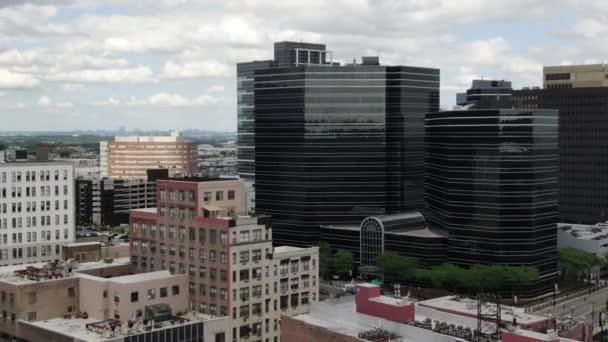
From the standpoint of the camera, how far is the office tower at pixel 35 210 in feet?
545

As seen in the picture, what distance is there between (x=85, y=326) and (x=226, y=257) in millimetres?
23396

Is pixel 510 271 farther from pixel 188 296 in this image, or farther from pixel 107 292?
pixel 107 292

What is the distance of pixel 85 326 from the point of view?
11475cm

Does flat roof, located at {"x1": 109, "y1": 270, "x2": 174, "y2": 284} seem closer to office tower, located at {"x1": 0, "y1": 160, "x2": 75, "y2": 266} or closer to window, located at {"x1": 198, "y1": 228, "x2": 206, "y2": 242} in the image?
window, located at {"x1": 198, "y1": 228, "x2": 206, "y2": 242}

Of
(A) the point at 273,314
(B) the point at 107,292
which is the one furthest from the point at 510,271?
(B) the point at 107,292

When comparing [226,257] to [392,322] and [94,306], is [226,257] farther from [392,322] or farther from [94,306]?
[392,322]

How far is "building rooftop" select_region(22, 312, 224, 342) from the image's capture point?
108 metres

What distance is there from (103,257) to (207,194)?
3601 cm

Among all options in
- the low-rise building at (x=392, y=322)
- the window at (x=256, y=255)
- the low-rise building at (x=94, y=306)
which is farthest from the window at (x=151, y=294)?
the low-rise building at (x=392, y=322)

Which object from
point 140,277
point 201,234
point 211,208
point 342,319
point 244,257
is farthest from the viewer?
point 211,208

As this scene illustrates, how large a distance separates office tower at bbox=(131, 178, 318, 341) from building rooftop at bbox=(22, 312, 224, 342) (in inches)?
222

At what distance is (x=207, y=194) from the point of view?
433ft

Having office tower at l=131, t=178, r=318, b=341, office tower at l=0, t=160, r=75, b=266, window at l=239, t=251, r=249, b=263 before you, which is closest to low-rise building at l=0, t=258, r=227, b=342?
office tower at l=131, t=178, r=318, b=341

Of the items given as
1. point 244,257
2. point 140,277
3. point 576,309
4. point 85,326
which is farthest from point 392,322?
point 576,309
